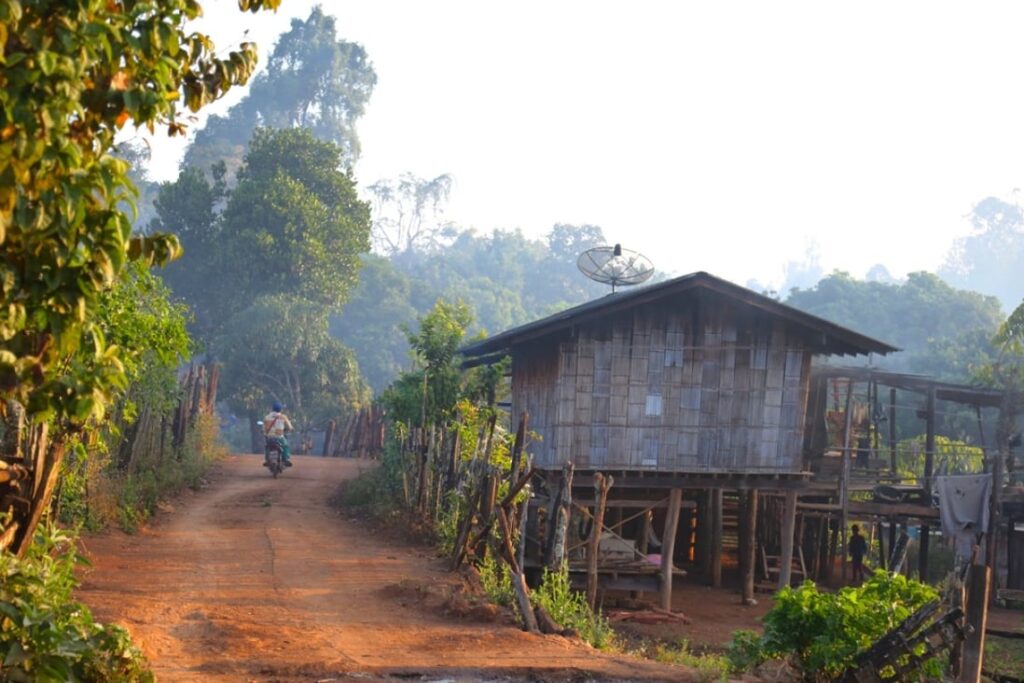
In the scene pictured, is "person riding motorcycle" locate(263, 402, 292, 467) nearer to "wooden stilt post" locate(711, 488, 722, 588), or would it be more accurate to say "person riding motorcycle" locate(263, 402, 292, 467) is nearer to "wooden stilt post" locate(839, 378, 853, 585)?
"wooden stilt post" locate(711, 488, 722, 588)

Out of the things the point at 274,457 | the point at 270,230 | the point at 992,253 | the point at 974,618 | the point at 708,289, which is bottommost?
the point at 974,618

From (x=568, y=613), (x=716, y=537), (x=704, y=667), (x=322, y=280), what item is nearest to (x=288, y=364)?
(x=322, y=280)

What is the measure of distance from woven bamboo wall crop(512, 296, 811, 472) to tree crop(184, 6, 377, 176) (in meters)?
54.2

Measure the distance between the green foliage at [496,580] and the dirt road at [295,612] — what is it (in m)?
0.60

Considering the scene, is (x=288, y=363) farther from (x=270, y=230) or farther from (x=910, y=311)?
(x=910, y=311)

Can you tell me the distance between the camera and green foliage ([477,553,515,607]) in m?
11.9

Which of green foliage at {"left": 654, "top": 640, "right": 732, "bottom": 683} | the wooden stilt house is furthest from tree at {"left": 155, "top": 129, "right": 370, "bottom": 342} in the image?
green foliage at {"left": 654, "top": 640, "right": 732, "bottom": 683}

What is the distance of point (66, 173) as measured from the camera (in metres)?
4.64

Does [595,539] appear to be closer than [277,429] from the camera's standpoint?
Yes

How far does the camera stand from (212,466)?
25.0 meters

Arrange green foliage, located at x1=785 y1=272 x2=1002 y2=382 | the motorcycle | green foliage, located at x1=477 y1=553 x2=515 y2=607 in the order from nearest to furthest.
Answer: green foliage, located at x1=477 y1=553 x2=515 y2=607, the motorcycle, green foliage, located at x1=785 y1=272 x2=1002 y2=382

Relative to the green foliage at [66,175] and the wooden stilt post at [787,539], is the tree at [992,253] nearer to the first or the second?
the wooden stilt post at [787,539]

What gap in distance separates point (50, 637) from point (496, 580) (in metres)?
7.13

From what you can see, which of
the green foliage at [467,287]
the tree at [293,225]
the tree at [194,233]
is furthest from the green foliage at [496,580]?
the tree at [194,233]
